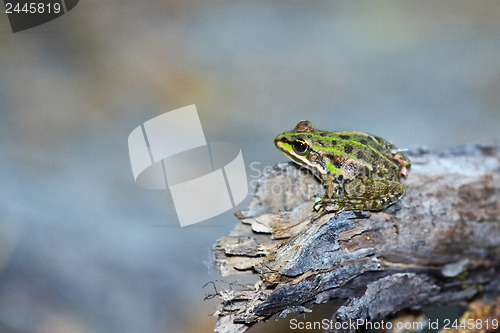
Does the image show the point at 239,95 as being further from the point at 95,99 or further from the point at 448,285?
the point at 448,285

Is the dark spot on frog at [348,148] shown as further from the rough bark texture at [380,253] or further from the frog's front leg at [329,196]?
the rough bark texture at [380,253]

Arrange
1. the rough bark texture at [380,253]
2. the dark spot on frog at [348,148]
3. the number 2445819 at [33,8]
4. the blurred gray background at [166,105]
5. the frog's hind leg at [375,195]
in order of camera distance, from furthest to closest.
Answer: the number 2445819 at [33,8] < the dark spot on frog at [348,148] < the blurred gray background at [166,105] < the frog's hind leg at [375,195] < the rough bark texture at [380,253]

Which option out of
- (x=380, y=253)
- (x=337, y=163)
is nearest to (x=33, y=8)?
(x=337, y=163)

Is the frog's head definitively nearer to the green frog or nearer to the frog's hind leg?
the green frog

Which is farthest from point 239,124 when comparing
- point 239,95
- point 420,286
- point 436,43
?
point 436,43

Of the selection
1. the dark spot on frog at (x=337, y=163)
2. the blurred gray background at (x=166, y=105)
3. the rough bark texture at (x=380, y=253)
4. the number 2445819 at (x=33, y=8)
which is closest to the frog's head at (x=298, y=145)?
the dark spot on frog at (x=337, y=163)

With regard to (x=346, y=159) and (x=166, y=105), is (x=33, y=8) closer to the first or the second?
(x=166, y=105)
